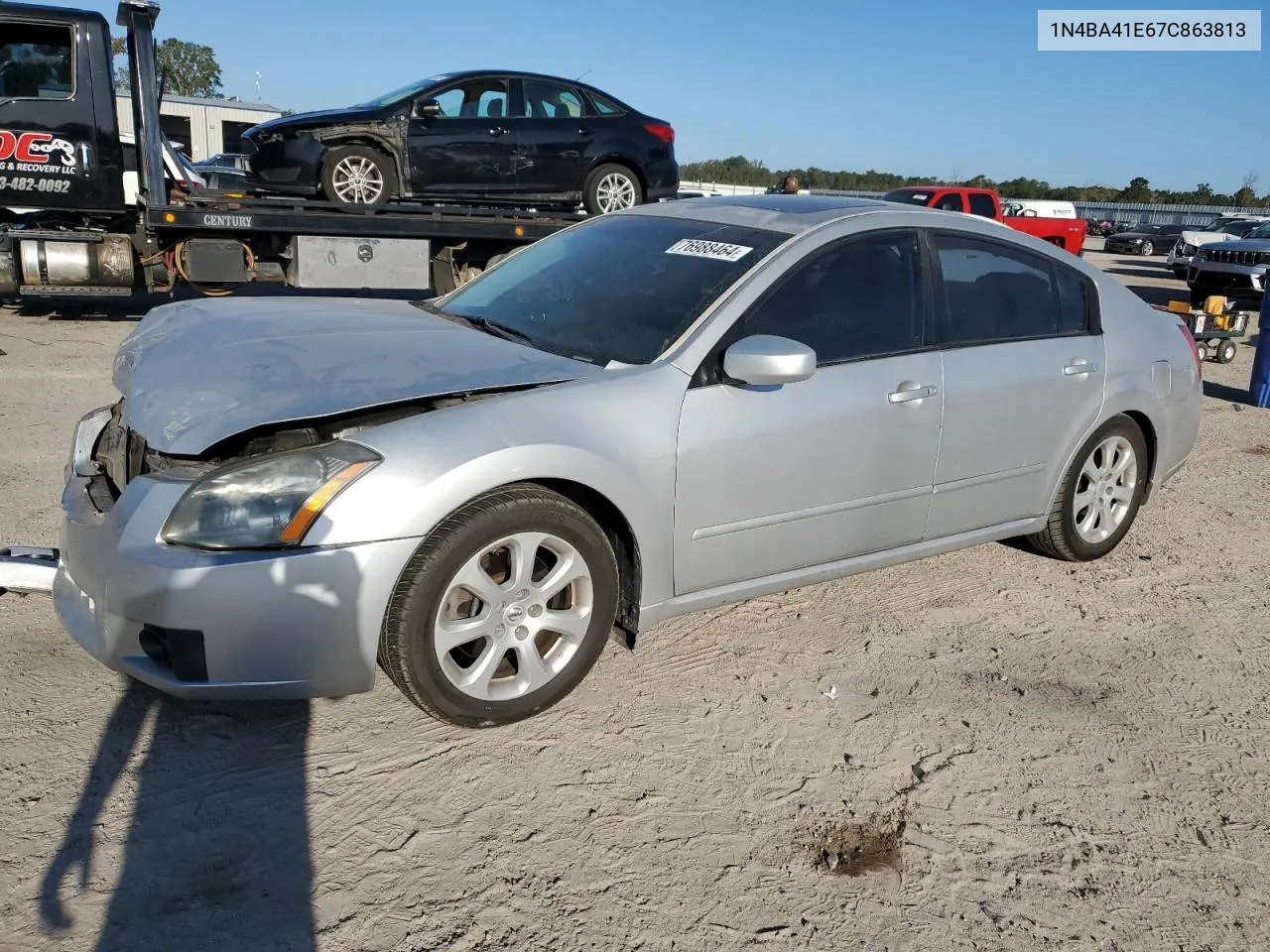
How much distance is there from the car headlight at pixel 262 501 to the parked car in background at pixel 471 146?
7.94m

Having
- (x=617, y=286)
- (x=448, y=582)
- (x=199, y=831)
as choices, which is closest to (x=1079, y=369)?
(x=617, y=286)

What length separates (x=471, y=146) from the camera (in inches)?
404

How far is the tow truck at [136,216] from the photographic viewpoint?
8.91 m

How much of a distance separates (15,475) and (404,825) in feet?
12.4

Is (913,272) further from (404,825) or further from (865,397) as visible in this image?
(404,825)

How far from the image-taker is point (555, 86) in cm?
1048

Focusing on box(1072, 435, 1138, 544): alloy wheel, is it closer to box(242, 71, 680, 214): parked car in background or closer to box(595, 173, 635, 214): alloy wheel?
box(595, 173, 635, 214): alloy wheel

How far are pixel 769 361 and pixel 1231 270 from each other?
55.1ft

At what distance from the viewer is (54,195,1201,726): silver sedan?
2678 mm

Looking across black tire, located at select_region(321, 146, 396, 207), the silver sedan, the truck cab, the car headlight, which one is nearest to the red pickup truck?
black tire, located at select_region(321, 146, 396, 207)

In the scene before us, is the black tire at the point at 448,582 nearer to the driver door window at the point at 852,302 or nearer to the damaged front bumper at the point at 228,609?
the damaged front bumper at the point at 228,609

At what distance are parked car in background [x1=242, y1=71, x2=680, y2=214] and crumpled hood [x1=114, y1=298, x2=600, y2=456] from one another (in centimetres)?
670

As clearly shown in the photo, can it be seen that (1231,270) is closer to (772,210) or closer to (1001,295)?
(1001,295)

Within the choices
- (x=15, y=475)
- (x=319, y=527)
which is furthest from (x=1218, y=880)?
(x=15, y=475)
